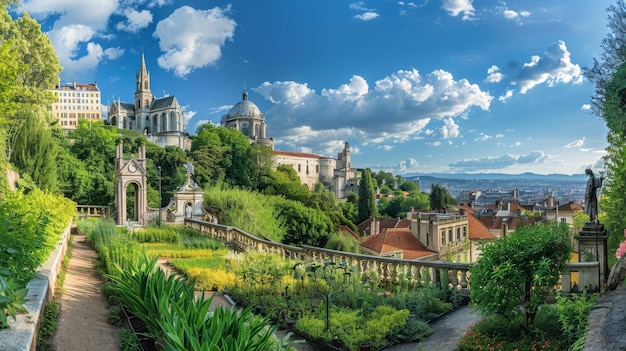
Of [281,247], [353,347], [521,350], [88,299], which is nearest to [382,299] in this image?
[353,347]

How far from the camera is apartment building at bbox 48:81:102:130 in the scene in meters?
105

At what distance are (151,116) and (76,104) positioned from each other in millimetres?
23055

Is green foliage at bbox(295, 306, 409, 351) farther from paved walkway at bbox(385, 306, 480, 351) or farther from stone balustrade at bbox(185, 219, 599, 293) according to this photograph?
stone balustrade at bbox(185, 219, 599, 293)

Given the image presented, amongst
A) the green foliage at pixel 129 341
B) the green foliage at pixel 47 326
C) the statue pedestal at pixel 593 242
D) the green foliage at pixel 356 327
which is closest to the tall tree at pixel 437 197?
Result: the statue pedestal at pixel 593 242

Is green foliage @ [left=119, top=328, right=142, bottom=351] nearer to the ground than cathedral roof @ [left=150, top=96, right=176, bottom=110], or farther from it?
nearer to the ground

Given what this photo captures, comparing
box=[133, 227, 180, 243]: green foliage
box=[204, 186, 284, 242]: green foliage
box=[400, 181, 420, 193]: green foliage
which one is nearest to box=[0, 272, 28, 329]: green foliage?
box=[133, 227, 180, 243]: green foliage

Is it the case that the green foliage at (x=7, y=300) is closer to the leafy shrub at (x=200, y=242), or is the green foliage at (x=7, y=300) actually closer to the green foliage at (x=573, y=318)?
the green foliage at (x=573, y=318)

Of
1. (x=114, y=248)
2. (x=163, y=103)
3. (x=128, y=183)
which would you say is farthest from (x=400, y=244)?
(x=163, y=103)

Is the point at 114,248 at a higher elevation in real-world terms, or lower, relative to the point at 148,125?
lower

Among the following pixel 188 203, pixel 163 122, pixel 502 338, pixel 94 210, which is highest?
pixel 163 122

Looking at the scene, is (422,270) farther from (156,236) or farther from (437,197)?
(437,197)

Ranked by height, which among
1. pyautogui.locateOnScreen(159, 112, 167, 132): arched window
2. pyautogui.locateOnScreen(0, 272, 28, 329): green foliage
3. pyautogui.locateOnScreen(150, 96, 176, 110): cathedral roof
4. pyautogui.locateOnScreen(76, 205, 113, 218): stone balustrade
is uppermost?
pyautogui.locateOnScreen(150, 96, 176, 110): cathedral roof

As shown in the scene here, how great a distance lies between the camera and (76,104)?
106500 mm

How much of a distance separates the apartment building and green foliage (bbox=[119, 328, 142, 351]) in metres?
111
